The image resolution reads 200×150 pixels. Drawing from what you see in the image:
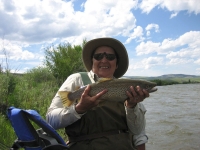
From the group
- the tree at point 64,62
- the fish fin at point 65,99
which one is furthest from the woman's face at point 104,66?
the tree at point 64,62

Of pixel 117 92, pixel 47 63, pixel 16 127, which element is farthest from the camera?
pixel 47 63

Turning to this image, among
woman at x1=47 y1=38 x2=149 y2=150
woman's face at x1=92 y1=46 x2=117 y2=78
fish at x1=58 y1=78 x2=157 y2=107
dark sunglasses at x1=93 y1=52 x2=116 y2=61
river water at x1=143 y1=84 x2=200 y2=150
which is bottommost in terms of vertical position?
river water at x1=143 y1=84 x2=200 y2=150

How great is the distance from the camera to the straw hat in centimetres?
390

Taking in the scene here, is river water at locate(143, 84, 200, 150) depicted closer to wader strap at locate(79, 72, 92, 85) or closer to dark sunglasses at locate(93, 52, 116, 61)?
dark sunglasses at locate(93, 52, 116, 61)

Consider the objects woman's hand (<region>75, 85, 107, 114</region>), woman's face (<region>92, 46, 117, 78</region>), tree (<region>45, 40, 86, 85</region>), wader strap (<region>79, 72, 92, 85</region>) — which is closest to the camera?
woman's hand (<region>75, 85, 107, 114</region>)

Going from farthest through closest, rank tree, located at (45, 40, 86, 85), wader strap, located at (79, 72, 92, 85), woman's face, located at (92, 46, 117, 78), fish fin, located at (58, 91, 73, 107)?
tree, located at (45, 40, 86, 85) → woman's face, located at (92, 46, 117, 78) → wader strap, located at (79, 72, 92, 85) → fish fin, located at (58, 91, 73, 107)

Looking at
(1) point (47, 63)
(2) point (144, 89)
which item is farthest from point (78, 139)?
(1) point (47, 63)

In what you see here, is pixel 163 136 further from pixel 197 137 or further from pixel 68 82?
pixel 68 82

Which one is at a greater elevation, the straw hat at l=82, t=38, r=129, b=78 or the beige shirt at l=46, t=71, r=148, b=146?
the straw hat at l=82, t=38, r=129, b=78

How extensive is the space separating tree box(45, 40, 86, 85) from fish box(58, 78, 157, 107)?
2519cm

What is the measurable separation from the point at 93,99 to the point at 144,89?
81 cm

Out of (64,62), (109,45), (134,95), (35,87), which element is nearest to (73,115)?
(134,95)

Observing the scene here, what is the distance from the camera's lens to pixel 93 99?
305cm

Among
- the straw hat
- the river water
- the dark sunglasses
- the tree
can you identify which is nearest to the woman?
the dark sunglasses
